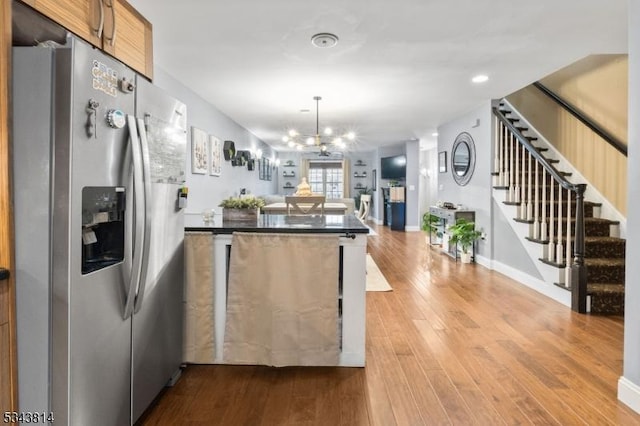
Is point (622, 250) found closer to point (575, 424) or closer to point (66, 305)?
point (575, 424)

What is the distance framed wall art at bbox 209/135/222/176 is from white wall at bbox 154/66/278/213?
9 centimetres

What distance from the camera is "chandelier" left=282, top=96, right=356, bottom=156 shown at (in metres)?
5.70

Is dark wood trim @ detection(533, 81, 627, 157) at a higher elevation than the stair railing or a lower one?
higher

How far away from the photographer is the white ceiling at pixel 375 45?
263 cm

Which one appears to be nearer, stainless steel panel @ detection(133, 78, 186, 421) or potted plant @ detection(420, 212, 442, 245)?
stainless steel panel @ detection(133, 78, 186, 421)

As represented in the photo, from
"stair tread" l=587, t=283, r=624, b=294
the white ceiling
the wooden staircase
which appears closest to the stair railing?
the wooden staircase

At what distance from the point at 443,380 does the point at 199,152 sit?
404 cm

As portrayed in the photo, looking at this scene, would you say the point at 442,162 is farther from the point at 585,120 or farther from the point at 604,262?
the point at 604,262

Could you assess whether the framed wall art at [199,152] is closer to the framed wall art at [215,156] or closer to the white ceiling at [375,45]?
the framed wall art at [215,156]

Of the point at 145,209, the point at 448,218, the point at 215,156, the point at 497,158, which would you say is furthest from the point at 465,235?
the point at 145,209

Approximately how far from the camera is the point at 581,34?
10.0 feet

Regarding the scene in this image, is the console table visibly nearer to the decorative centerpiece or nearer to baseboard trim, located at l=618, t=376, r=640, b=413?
baseboard trim, located at l=618, t=376, r=640, b=413

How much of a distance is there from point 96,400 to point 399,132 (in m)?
8.02

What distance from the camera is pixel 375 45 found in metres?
3.26
